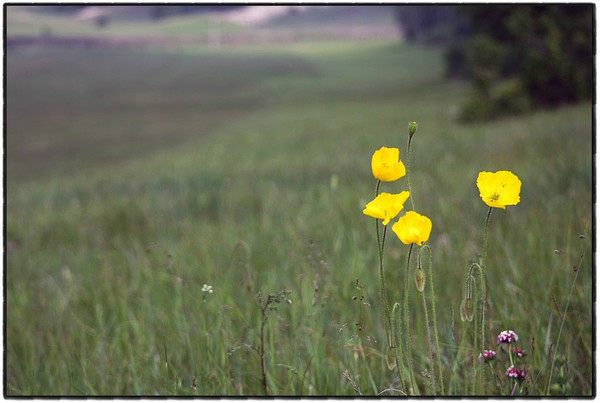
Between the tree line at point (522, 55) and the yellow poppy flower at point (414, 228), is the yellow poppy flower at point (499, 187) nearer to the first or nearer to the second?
the yellow poppy flower at point (414, 228)

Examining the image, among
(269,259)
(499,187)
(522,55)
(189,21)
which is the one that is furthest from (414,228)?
(522,55)

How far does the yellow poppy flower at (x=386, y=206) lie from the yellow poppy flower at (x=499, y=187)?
0.15 metres

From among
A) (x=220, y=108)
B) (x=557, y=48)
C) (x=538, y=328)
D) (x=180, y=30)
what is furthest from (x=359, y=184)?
(x=220, y=108)

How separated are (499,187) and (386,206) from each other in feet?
0.68

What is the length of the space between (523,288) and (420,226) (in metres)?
1.01

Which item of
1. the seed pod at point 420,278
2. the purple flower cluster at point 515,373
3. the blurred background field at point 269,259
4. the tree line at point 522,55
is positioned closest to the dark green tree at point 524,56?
the tree line at point 522,55

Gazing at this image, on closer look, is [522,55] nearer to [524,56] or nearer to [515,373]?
[524,56]

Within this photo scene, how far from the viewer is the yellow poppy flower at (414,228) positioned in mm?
820

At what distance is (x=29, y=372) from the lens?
1.76m

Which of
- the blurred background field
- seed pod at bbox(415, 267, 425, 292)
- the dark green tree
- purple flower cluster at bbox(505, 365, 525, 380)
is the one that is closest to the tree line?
the dark green tree

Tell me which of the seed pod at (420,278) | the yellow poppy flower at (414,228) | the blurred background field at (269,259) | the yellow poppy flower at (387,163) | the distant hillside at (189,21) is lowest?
the blurred background field at (269,259)

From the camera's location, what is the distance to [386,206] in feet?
2.73

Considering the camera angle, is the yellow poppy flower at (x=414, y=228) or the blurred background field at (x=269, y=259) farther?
the blurred background field at (x=269, y=259)

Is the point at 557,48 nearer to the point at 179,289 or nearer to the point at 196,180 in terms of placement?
the point at 196,180
